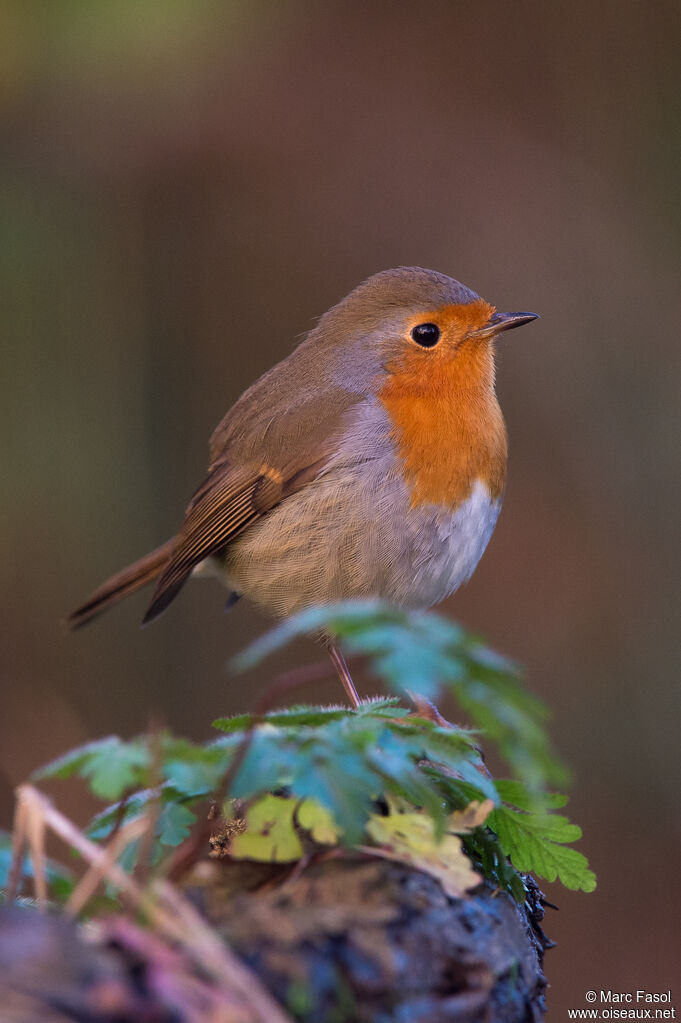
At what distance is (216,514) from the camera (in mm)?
3488

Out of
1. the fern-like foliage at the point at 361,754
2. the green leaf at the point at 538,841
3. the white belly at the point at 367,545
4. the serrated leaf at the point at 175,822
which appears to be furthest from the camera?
the white belly at the point at 367,545

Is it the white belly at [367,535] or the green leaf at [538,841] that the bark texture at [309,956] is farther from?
the white belly at [367,535]

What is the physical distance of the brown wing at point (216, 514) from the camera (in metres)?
3.36

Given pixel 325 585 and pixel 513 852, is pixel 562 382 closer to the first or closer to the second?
pixel 325 585

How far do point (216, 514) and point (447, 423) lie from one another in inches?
31.7

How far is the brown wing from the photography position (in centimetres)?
336

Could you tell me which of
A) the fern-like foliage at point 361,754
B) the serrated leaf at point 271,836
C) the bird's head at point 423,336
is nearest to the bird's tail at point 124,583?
the bird's head at point 423,336

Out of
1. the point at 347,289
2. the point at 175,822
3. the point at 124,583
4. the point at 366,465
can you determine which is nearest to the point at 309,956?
the point at 175,822

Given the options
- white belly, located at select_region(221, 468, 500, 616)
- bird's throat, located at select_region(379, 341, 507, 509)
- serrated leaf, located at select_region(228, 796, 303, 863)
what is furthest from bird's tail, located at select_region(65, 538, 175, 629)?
serrated leaf, located at select_region(228, 796, 303, 863)

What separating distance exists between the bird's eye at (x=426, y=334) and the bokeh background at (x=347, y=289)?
173 centimetres

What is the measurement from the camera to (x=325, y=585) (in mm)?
3141

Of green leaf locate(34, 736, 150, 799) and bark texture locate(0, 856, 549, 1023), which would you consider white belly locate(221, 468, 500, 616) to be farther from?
green leaf locate(34, 736, 150, 799)

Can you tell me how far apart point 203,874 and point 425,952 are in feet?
0.80

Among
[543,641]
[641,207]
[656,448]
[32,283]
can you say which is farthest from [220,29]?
[543,641]
